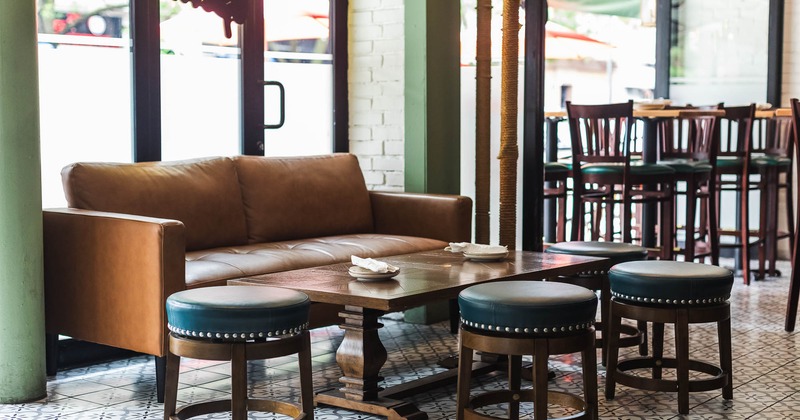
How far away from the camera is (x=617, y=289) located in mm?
3742

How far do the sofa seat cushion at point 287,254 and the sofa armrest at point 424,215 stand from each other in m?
0.11

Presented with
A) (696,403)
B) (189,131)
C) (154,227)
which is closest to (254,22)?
(189,131)

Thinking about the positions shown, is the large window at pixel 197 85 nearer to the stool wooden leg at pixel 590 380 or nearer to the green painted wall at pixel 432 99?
the green painted wall at pixel 432 99

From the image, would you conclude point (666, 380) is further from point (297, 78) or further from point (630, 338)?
point (297, 78)

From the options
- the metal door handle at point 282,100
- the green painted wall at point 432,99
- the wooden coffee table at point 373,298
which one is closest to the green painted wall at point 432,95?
the green painted wall at point 432,99

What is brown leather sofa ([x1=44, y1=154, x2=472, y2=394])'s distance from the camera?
3754 millimetres

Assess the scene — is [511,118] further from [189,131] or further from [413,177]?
[189,131]

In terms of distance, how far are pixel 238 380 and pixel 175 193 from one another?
1677 millimetres

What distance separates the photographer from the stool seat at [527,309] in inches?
119

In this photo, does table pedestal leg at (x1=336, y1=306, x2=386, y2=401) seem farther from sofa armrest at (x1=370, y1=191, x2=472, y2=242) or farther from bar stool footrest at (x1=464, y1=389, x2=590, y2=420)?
sofa armrest at (x1=370, y1=191, x2=472, y2=242)

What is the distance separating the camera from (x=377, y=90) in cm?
578

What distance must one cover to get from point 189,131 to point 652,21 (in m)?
5.39

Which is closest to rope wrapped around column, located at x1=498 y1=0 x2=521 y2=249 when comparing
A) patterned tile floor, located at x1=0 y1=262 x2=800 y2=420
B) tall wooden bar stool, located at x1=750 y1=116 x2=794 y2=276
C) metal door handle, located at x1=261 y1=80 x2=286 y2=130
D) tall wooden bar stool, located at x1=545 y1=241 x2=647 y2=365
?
patterned tile floor, located at x1=0 y1=262 x2=800 y2=420

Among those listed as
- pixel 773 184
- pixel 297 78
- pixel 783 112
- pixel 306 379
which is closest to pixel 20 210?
pixel 306 379
